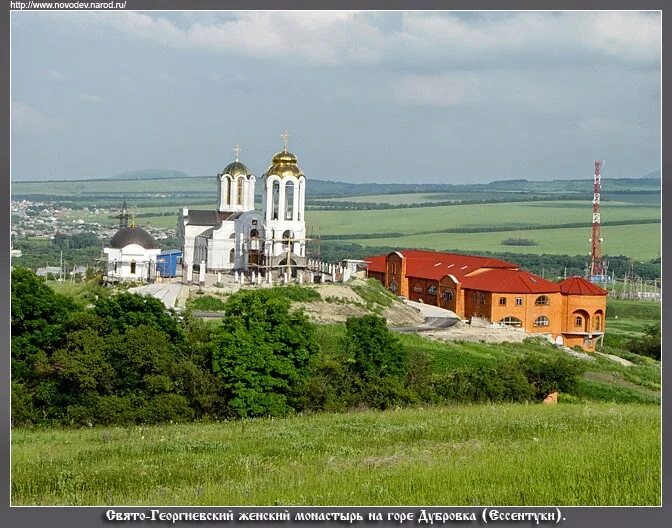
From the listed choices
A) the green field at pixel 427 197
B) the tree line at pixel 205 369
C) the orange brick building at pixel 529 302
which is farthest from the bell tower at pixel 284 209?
the green field at pixel 427 197

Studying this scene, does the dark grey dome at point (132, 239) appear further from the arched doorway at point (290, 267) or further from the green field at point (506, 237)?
the green field at point (506, 237)

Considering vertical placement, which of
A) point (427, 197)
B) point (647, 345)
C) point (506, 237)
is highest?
point (427, 197)

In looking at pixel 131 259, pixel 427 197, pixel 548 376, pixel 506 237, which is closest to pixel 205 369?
pixel 548 376

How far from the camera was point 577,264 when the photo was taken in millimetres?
46781

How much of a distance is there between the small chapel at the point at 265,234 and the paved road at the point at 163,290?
2267 mm

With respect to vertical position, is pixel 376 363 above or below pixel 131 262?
below

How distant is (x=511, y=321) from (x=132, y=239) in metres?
10.1

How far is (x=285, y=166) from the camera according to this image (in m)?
29.0

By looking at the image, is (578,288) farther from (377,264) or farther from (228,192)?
(228,192)

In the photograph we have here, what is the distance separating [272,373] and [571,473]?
624cm

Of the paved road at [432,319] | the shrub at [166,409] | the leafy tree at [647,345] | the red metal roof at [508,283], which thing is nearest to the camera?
the shrub at [166,409]

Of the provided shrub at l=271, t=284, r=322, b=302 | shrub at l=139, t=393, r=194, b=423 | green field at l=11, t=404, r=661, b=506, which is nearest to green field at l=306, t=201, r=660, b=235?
shrub at l=271, t=284, r=322, b=302

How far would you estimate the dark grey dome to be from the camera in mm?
28438

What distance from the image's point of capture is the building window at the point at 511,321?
93.7 ft
